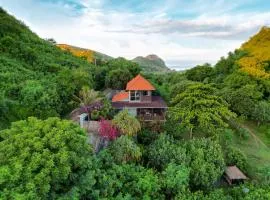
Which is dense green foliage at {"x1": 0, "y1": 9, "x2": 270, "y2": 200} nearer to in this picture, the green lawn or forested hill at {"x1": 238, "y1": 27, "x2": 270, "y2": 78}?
the green lawn

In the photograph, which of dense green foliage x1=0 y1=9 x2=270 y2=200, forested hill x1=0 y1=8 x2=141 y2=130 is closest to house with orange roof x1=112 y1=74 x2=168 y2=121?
dense green foliage x1=0 y1=9 x2=270 y2=200

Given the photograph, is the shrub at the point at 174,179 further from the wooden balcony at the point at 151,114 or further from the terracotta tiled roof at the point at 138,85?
the terracotta tiled roof at the point at 138,85

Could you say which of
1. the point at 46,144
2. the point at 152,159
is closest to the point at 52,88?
the point at 152,159

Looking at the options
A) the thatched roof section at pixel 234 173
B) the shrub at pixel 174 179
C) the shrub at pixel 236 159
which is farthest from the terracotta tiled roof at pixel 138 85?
the shrub at pixel 174 179

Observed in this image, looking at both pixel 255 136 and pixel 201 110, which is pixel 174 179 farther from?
pixel 255 136

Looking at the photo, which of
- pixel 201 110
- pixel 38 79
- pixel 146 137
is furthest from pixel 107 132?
pixel 38 79

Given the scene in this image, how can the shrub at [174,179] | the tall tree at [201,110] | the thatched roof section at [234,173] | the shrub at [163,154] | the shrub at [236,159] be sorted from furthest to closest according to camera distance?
the tall tree at [201,110] → the shrub at [236,159] → the thatched roof section at [234,173] → the shrub at [163,154] → the shrub at [174,179]

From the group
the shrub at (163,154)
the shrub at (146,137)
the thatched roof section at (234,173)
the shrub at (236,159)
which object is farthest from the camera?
the shrub at (146,137)
